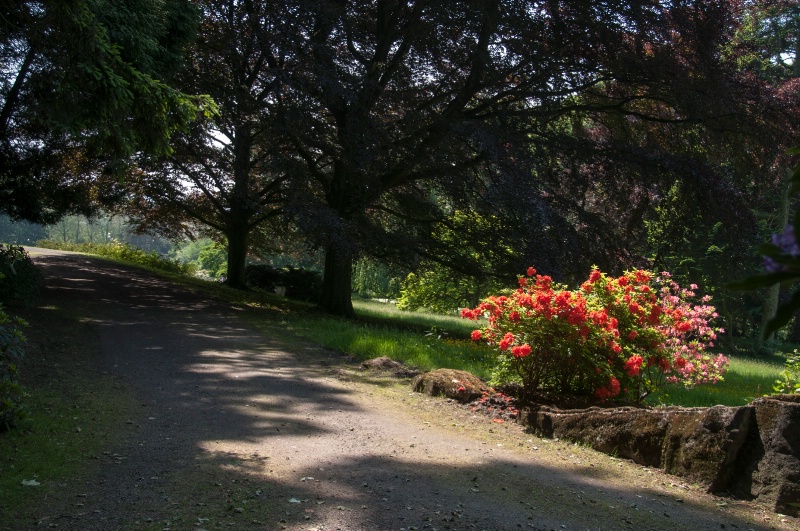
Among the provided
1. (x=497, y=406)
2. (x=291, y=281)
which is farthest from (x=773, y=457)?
(x=291, y=281)

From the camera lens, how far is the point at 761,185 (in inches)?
606

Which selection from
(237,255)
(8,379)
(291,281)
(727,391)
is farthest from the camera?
(291,281)

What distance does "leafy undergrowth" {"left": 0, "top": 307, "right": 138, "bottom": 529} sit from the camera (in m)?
4.09

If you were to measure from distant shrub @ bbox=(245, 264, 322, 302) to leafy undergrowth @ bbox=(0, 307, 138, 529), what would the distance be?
50.7 feet

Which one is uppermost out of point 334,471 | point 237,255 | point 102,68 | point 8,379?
point 102,68

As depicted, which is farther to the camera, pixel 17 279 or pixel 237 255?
pixel 237 255

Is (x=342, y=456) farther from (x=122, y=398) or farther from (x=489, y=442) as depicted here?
(x=122, y=398)

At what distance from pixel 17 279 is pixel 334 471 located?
935cm

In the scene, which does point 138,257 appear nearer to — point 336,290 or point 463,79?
point 336,290

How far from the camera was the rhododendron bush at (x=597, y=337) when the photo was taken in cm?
679

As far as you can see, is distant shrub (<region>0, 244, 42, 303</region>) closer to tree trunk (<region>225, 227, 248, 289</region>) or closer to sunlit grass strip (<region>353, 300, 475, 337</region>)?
sunlit grass strip (<region>353, 300, 475, 337</region>)

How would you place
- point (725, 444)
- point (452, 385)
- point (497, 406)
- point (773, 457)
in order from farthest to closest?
point (452, 385), point (497, 406), point (725, 444), point (773, 457)

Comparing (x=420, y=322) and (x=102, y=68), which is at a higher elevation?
(x=102, y=68)

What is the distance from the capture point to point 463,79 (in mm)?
16031
